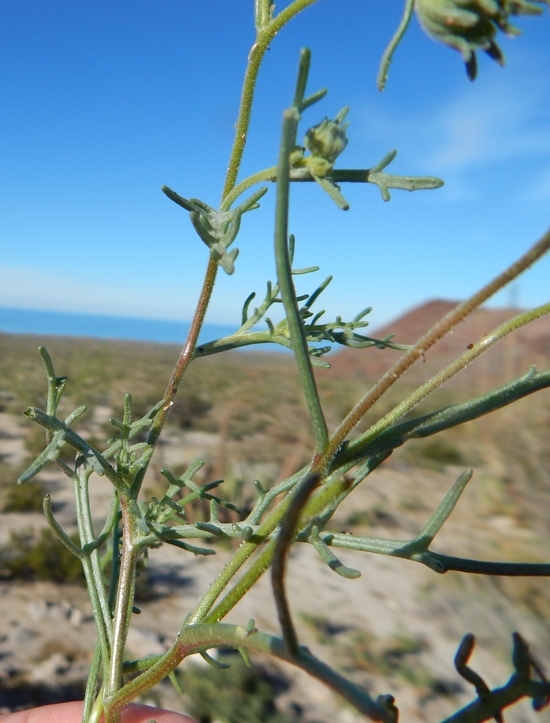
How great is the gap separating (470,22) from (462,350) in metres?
12.0

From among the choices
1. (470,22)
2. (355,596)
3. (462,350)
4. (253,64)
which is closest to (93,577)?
(253,64)

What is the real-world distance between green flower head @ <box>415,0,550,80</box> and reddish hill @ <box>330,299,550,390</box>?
19.0ft

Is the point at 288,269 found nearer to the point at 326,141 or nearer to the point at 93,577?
the point at 326,141

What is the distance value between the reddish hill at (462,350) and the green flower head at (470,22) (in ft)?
19.0

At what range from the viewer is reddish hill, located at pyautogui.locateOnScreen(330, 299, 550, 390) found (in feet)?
31.0

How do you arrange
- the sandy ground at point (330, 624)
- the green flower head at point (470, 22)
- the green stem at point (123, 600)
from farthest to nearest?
the sandy ground at point (330, 624) < the green stem at point (123, 600) < the green flower head at point (470, 22)

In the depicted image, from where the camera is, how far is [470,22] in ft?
2.42

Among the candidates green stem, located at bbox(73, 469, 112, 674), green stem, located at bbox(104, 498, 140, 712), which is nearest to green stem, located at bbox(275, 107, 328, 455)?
green stem, located at bbox(104, 498, 140, 712)

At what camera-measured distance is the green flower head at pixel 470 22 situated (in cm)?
74

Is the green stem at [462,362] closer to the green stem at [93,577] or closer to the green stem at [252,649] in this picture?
the green stem at [252,649]

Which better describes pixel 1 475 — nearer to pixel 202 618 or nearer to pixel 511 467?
pixel 511 467

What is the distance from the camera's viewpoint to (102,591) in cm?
112

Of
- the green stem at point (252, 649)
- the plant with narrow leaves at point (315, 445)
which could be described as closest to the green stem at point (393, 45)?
the plant with narrow leaves at point (315, 445)

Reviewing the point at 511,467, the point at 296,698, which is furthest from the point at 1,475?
the point at 511,467
